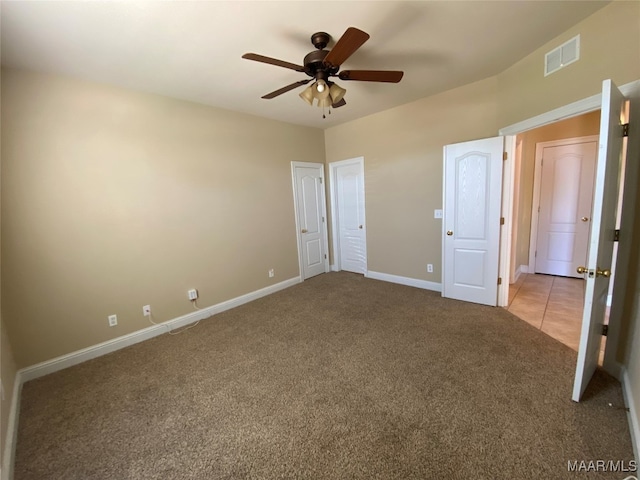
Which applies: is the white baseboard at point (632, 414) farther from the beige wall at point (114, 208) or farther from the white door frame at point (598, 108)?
the beige wall at point (114, 208)

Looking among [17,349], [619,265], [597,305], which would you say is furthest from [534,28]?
[17,349]

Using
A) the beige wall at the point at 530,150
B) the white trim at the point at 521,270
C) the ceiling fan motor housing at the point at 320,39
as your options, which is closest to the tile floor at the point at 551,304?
the white trim at the point at 521,270

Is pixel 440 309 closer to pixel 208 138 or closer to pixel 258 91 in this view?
pixel 258 91

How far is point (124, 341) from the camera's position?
2801mm

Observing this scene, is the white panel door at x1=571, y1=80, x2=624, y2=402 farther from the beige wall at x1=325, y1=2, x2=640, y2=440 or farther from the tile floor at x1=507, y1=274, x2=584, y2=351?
the tile floor at x1=507, y1=274, x2=584, y2=351

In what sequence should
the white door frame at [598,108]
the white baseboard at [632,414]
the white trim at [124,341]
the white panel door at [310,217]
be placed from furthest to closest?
the white panel door at [310,217]
the white trim at [124,341]
the white door frame at [598,108]
the white baseboard at [632,414]

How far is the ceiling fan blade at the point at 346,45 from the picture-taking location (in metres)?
1.50

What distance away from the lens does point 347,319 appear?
3131 millimetres

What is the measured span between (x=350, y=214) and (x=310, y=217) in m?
0.73

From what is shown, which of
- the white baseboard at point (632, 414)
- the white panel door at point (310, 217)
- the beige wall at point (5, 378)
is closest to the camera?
the white baseboard at point (632, 414)

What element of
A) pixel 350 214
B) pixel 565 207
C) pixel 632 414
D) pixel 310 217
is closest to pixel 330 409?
pixel 632 414

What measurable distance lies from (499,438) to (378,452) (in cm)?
72

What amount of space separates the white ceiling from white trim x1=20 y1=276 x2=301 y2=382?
2.56m

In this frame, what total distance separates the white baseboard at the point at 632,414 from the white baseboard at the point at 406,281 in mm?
2046
